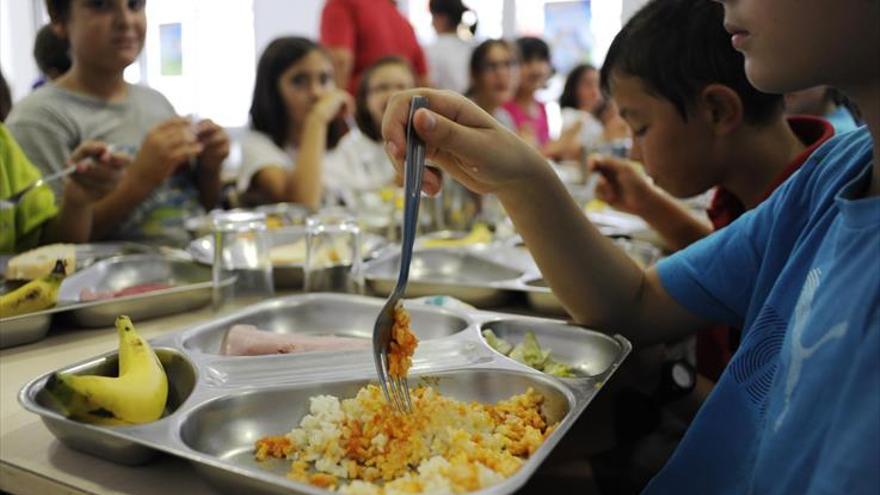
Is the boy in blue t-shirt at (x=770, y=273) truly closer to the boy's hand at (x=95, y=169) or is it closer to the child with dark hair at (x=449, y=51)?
the boy's hand at (x=95, y=169)

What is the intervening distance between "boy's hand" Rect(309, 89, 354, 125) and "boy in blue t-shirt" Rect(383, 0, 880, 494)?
5.60 ft

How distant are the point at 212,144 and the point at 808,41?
1.64m

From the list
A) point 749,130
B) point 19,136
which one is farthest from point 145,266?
point 749,130

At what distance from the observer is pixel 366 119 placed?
309cm

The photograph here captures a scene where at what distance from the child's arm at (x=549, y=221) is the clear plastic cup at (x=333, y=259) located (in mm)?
347

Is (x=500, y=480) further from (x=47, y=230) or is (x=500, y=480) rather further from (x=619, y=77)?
(x=47, y=230)

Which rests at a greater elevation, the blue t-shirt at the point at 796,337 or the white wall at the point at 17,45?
the white wall at the point at 17,45

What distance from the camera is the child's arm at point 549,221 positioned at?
2.93 ft

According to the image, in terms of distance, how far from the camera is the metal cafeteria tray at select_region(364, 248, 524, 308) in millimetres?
1268

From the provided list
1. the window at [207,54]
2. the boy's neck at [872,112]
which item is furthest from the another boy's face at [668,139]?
the window at [207,54]

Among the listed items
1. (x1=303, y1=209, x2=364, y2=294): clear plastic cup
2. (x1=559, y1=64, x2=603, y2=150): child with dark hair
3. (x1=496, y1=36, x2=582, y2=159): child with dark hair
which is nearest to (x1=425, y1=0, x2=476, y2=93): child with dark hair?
(x1=496, y1=36, x2=582, y2=159): child with dark hair

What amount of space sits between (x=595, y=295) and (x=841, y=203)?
380 mm

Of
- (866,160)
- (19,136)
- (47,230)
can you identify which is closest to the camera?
(866,160)

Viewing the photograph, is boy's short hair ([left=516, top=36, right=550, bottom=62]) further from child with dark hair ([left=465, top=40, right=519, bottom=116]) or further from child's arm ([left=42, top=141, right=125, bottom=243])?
child's arm ([left=42, top=141, right=125, bottom=243])
